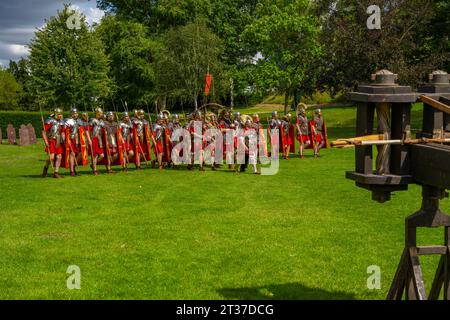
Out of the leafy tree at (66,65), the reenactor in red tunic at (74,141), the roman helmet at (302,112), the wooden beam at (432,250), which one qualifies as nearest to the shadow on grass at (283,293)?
the wooden beam at (432,250)

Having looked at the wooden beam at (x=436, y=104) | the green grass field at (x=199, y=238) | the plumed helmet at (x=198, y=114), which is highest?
the wooden beam at (x=436, y=104)

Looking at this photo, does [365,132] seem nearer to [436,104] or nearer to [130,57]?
[436,104]

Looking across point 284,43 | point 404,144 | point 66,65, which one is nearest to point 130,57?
point 66,65

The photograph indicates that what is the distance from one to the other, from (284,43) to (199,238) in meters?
41.7

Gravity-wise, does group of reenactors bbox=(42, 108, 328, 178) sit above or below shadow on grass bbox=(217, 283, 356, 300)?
above

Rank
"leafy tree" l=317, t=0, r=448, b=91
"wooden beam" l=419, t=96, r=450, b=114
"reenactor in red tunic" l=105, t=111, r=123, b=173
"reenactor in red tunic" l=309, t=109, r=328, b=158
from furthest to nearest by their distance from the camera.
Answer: "leafy tree" l=317, t=0, r=448, b=91 < "reenactor in red tunic" l=309, t=109, r=328, b=158 < "reenactor in red tunic" l=105, t=111, r=123, b=173 < "wooden beam" l=419, t=96, r=450, b=114

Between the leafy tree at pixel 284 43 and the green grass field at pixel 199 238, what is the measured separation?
3187cm

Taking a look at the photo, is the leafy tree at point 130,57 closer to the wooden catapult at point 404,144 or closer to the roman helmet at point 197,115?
the roman helmet at point 197,115

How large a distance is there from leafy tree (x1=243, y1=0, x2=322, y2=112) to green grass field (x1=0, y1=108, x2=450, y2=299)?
31.9m

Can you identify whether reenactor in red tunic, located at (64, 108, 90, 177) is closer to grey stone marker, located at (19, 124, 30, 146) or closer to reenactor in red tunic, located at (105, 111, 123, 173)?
reenactor in red tunic, located at (105, 111, 123, 173)

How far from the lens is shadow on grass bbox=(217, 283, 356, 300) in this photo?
714 centimetres

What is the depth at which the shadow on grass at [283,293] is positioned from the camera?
714 cm

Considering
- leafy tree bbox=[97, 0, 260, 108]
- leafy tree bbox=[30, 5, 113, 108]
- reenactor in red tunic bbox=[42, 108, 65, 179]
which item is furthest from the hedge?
reenactor in red tunic bbox=[42, 108, 65, 179]

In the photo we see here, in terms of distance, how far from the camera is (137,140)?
813 inches
